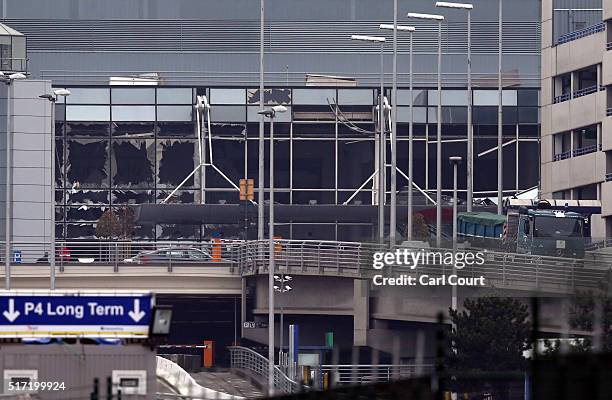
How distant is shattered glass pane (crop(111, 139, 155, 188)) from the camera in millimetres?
108562

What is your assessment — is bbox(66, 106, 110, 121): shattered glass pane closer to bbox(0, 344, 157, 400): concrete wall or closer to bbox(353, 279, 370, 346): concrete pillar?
bbox(353, 279, 370, 346): concrete pillar

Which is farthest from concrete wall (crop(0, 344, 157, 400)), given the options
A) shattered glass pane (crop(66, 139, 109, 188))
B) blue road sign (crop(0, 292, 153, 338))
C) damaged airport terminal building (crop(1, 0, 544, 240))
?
shattered glass pane (crop(66, 139, 109, 188))

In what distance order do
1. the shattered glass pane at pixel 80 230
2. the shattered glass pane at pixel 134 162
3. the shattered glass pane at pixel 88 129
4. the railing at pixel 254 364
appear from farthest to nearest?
the shattered glass pane at pixel 134 162, the shattered glass pane at pixel 88 129, the shattered glass pane at pixel 80 230, the railing at pixel 254 364

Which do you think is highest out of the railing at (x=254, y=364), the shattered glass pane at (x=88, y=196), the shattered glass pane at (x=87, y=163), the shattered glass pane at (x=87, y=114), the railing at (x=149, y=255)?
the shattered glass pane at (x=87, y=114)

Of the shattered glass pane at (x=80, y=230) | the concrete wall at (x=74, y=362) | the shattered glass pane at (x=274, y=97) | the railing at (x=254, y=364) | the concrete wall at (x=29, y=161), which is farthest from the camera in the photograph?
the shattered glass pane at (x=274, y=97)

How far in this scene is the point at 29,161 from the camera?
99.8 metres

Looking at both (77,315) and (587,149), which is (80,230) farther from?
(77,315)

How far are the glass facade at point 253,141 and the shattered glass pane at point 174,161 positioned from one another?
0.06m

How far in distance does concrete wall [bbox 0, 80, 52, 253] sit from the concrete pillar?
100ft

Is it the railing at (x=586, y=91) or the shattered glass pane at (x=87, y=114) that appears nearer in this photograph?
the railing at (x=586, y=91)

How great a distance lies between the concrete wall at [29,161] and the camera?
98.1 metres

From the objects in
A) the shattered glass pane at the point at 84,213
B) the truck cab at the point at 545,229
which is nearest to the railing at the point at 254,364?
the truck cab at the point at 545,229

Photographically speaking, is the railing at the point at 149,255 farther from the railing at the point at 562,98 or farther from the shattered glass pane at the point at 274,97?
the shattered glass pane at the point at 274,97

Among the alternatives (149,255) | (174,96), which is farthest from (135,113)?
(149,255)
